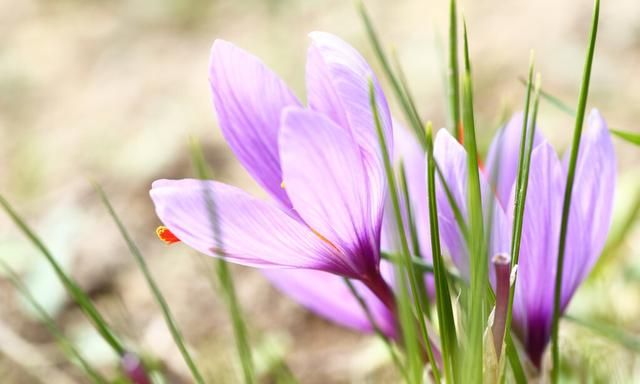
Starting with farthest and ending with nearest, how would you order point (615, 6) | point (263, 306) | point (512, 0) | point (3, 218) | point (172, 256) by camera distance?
point (512, 0) < point (615, 6) < point (3, 218) < point (172, 256) < point (263, 306)

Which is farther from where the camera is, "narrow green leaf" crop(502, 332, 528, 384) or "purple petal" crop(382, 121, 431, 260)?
"purple petal" crop(382, 121, 431, 260)

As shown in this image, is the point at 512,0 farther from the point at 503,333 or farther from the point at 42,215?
the point at 503,333

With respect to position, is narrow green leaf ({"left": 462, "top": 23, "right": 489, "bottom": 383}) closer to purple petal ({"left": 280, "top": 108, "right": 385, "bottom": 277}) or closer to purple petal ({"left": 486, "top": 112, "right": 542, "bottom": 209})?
purple petal ({"left": 280, "top": 108, "right": 385, "bottom": 277})

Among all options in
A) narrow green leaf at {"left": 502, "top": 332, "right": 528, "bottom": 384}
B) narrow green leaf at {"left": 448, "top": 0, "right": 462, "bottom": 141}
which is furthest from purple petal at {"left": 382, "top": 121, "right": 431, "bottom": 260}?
narrow green leaf at {"left": 502, "top": 332, "right": 528, "bottom": 384}

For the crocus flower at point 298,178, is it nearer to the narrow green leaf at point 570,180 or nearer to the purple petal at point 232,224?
the purple petal at point 232,224

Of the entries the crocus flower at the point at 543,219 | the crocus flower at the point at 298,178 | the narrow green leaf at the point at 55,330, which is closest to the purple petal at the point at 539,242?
the crocus flower at the point at 543,219

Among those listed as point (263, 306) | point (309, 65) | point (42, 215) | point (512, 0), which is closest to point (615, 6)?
point (512, 0)
